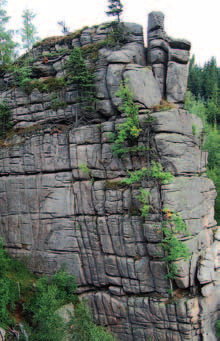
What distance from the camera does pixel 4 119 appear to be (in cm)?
2075

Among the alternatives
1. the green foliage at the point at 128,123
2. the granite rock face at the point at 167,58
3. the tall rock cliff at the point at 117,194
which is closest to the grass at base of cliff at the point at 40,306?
the tall rock cliff at the point at 117,194

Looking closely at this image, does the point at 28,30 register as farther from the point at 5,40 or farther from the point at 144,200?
the point at 144,200

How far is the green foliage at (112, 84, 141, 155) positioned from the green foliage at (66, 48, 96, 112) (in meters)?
2.21

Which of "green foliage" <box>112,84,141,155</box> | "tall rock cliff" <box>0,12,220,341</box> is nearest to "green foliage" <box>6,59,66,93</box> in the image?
"tall rock cliff" <box>0,12,220,341</box>

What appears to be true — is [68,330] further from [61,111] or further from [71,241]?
[61,111]

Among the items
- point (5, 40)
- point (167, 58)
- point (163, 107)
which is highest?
point (5, 40)

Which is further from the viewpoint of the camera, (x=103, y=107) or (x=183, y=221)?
(x=103, y=107)

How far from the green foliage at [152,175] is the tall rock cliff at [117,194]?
0.35 metres

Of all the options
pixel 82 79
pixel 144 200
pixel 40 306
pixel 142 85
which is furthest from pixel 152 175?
pixel 40 306

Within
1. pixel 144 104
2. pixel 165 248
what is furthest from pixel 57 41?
pixel 165 248

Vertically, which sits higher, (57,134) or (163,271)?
(57,134)

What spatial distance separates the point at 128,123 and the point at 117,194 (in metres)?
4.24

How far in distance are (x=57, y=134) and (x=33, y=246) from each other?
25.2 ft

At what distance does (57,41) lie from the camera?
2069 cm
